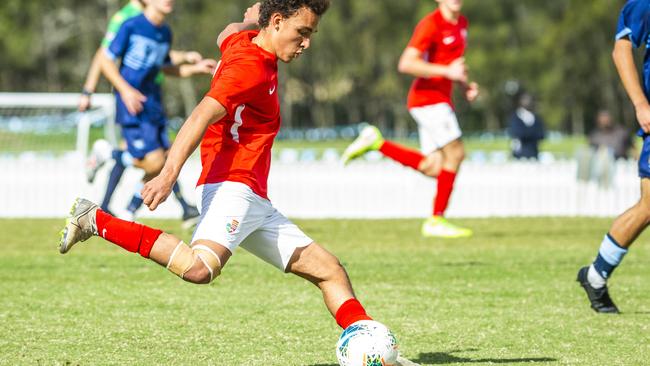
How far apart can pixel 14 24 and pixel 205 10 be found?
11920 millimetres

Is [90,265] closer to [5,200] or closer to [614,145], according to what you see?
[5,200]

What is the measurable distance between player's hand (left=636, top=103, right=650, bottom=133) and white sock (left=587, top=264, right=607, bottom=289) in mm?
949

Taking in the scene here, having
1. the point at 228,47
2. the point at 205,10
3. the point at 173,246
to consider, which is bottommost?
the point at 205,10

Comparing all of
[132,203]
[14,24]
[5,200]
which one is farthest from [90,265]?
[14,24]

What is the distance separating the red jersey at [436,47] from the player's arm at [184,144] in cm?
677

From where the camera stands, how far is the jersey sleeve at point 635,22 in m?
7.00

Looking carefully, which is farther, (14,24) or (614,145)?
(14,24)

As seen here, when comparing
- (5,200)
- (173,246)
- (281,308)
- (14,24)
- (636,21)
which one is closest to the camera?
(173,246)

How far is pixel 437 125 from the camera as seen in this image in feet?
38.9

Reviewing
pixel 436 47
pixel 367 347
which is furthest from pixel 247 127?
pixel 436 47

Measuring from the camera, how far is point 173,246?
5.46 m

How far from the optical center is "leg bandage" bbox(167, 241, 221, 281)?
5.37 metres

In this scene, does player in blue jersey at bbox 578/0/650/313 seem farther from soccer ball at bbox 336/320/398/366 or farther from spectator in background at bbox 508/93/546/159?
spectator in background at bbox 508/93/546/159

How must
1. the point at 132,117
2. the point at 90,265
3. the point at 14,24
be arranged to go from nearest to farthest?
1. the point at 90,265
2. the point at 132,117
3. the point at 14,24
